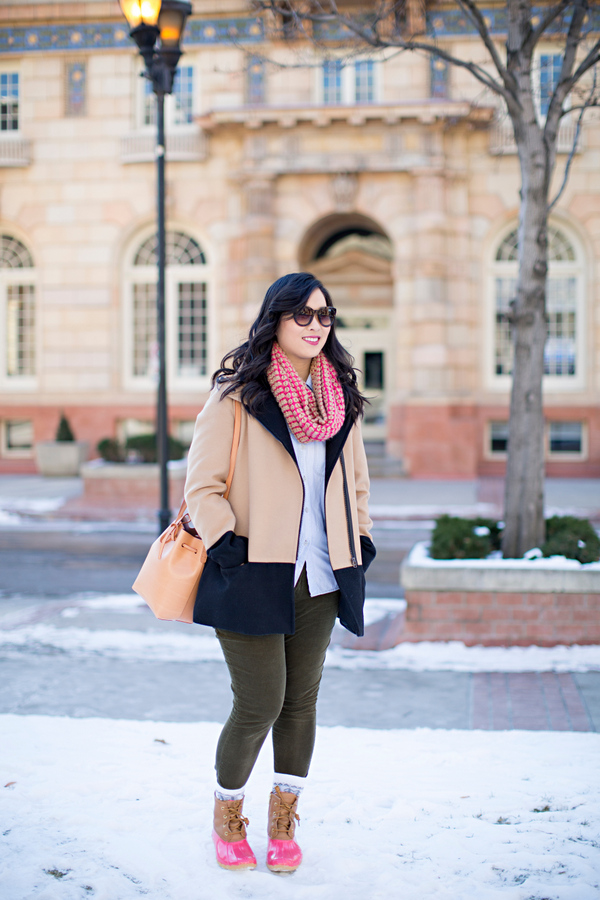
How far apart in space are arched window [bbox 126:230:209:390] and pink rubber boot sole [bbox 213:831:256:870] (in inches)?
694

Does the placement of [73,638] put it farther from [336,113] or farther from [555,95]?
[336,113]

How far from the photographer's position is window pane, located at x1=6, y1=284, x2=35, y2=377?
21.0m

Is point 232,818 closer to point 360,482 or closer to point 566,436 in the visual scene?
point 360,482

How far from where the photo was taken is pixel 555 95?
649cm

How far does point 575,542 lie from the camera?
6172mm

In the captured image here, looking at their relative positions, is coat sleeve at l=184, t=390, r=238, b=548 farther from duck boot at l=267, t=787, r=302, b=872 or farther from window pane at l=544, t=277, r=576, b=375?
window pane at l=544, t=277, r=576, b=375

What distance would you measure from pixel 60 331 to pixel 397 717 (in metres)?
17.2

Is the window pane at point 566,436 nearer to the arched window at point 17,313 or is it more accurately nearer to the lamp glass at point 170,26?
the arched window at point 17,313

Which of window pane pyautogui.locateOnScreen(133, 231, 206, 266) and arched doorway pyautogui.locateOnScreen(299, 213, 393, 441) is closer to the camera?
window pane pyautogui.locateOnScreen(133, 231, 206, 266)

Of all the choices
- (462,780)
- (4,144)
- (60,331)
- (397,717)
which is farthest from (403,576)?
(4,144)

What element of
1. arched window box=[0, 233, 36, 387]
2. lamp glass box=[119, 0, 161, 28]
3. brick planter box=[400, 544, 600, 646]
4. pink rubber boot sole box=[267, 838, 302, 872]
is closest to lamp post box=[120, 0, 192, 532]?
lamp glass box=[119, 0, 161, 28]

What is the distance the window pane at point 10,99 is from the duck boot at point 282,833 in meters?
21.1

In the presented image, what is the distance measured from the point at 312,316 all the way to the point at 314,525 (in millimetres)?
752

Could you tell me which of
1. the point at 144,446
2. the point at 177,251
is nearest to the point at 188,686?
the point at 144,446
